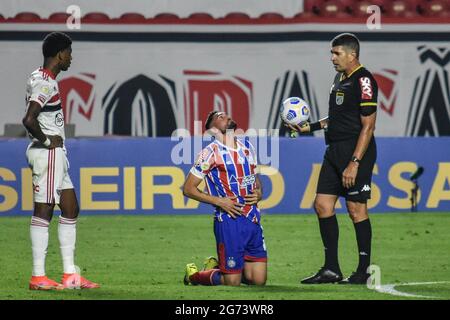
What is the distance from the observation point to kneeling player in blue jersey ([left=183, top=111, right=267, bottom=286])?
8.58m

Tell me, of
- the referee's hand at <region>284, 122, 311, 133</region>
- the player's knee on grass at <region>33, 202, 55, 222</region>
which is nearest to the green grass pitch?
the player's knee on grass at <region>33, 202, 55, 222</region>

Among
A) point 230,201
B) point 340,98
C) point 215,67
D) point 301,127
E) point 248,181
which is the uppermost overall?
point 215,67

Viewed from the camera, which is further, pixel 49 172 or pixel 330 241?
pixel 330 241

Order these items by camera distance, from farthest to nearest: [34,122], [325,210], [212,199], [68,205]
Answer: [325,210] → [212,199] → [68,205] → [34,122]

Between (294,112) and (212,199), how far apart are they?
4.75 ft

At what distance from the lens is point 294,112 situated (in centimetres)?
963

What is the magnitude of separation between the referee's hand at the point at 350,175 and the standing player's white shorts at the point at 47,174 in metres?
2.13

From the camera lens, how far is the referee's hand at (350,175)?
8719mm

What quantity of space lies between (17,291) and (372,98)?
118 inches

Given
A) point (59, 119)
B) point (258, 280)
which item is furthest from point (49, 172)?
point (258, 280)

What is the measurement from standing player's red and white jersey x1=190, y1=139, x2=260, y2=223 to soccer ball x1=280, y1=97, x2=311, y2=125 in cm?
98

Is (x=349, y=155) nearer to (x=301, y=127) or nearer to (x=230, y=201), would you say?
(x=301, y=127)

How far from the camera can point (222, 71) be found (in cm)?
1819

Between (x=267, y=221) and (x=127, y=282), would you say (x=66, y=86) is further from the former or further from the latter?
(x=127, y=282)
